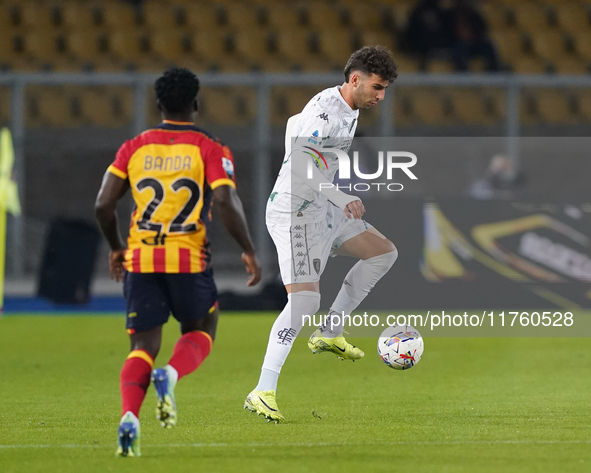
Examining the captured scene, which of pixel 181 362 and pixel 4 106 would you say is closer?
pixel 181 362

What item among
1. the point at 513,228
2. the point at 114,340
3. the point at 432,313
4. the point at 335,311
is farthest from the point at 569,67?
the point at 335,311

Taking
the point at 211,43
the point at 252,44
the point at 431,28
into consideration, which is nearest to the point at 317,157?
the point at 431,28

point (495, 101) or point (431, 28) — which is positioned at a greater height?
point (431, 28)

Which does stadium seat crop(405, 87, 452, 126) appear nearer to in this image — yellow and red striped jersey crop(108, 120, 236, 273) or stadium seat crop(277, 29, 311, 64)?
stadium seat crop(277, 29, 311, 64)

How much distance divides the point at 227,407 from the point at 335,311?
93cm

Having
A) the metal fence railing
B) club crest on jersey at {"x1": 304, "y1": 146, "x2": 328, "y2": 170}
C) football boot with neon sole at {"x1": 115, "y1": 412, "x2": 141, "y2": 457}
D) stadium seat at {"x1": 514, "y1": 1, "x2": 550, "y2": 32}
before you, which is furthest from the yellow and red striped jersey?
stadium seat at {"x1": 514, "y1": 1, "x2": 550, "y2": 32}

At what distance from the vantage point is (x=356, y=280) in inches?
250

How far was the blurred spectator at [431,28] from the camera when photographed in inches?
624

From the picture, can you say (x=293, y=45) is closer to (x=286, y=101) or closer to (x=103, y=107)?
(x=286, y=101)

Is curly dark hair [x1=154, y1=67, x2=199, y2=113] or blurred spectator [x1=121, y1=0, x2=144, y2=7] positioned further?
blurred spectator [x1=121, y1=0, x2=144, y2=7]

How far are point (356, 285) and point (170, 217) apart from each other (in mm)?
2027

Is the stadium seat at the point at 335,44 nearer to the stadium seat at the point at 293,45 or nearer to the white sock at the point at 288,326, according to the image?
the stadium seat at the point at 293,45

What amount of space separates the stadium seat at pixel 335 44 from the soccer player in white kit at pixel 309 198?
35.3 feet

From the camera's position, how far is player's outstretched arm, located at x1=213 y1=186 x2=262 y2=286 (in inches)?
178
